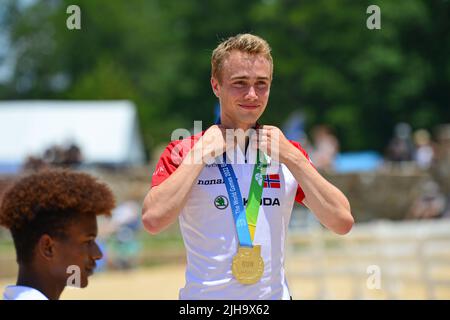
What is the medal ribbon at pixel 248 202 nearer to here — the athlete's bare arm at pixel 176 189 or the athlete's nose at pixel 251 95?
the athlete's bare arm at pixel 176 189

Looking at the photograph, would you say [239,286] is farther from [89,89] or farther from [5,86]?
[5,86]

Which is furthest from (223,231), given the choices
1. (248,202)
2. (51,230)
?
(51,230)

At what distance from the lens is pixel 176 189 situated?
371 centimetres

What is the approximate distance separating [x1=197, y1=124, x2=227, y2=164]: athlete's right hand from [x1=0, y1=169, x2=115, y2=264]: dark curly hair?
66 cm

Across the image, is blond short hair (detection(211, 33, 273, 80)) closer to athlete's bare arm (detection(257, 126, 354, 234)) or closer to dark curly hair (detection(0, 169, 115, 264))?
athlete's bare arm (detection(257, 126, 354, 234))

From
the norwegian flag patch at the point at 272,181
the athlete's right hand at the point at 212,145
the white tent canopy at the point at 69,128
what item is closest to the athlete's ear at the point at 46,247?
the athlete's right hand at the point at 212,145

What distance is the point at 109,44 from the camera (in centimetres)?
7850

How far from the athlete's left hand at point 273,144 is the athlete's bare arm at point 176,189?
0.51 feet

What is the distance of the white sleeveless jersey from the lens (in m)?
3.78

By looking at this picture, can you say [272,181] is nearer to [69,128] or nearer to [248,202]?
[248,202]

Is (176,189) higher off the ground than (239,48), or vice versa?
(239,48)

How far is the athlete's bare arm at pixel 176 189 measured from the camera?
3707 mm

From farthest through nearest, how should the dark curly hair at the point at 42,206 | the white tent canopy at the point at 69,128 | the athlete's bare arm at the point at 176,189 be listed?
the white tent canopy at the point at 69,128, the dark curly hair at the point at 42,206, the athlete's bare arm at the point at 176,189

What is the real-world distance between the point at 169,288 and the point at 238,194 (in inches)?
509
